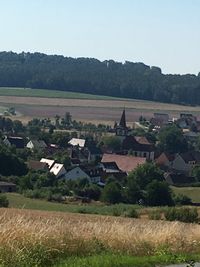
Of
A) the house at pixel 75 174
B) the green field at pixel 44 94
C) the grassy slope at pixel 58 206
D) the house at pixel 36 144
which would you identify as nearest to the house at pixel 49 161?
the house at pixel 75 174

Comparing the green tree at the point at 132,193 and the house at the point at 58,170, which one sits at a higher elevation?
the green tree at the point at 132,193

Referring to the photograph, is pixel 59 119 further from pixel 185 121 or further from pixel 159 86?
pixel 159 86

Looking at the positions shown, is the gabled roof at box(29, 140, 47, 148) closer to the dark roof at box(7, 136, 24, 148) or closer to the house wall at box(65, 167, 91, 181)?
the dark roof at box(7, 136, 24, 148)

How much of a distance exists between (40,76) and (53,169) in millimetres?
128232

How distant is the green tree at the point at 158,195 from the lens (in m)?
45.6

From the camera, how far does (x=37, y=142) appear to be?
7844 cm

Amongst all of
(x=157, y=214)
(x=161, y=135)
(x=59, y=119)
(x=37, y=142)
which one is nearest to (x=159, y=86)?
(x=59, y=119)

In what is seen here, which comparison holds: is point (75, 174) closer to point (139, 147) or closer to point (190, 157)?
point (190, 157)

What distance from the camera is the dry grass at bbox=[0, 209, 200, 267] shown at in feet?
26.9

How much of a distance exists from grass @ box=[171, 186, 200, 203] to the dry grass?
1494 inches

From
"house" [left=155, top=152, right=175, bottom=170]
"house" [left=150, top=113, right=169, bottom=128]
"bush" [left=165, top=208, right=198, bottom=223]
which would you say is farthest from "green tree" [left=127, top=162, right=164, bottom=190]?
"house" [left=150, top=113, right=169, bottom=128]

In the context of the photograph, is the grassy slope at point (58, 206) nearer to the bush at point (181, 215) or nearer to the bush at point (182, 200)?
the bush at point (181, 215)

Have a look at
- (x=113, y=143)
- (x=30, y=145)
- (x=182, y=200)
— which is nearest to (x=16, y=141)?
(x=30, y=145)

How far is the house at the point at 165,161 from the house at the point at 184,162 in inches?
17.7
